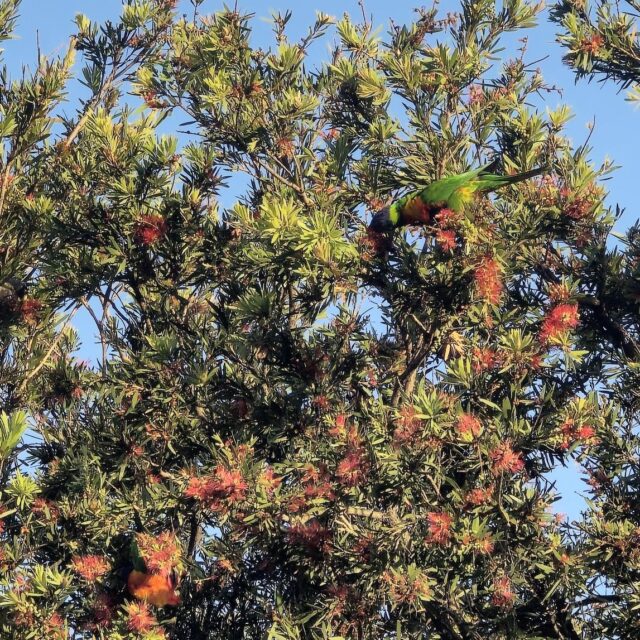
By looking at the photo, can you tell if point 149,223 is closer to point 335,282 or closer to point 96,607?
point 335,282

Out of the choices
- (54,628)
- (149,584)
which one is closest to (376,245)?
(149,584)

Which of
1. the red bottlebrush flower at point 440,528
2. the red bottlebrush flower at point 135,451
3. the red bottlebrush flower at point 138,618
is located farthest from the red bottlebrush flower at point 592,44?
the red bottlebrush flower at point 138,618

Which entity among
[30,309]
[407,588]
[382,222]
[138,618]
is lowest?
[138,618]

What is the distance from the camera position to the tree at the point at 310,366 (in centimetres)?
518

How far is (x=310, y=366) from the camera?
19.4 feet

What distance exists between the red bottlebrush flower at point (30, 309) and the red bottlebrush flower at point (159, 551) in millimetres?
2506

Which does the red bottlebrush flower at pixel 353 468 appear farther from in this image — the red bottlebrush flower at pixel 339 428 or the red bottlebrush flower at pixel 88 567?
the red bottlebrush flower at pixel 88 567

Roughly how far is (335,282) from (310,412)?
0.93 meters

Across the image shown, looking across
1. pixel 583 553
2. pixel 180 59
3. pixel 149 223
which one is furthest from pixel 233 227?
pixel 583 553

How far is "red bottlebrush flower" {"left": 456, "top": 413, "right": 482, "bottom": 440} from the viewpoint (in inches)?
193

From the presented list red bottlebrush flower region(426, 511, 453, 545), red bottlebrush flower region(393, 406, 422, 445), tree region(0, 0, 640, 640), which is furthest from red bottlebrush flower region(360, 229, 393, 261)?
red bottlebrush flower region(426, 511, 453, 545)

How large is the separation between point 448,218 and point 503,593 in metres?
2.15

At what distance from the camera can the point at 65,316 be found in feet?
26.7

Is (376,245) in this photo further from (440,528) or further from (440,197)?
(440,528)
